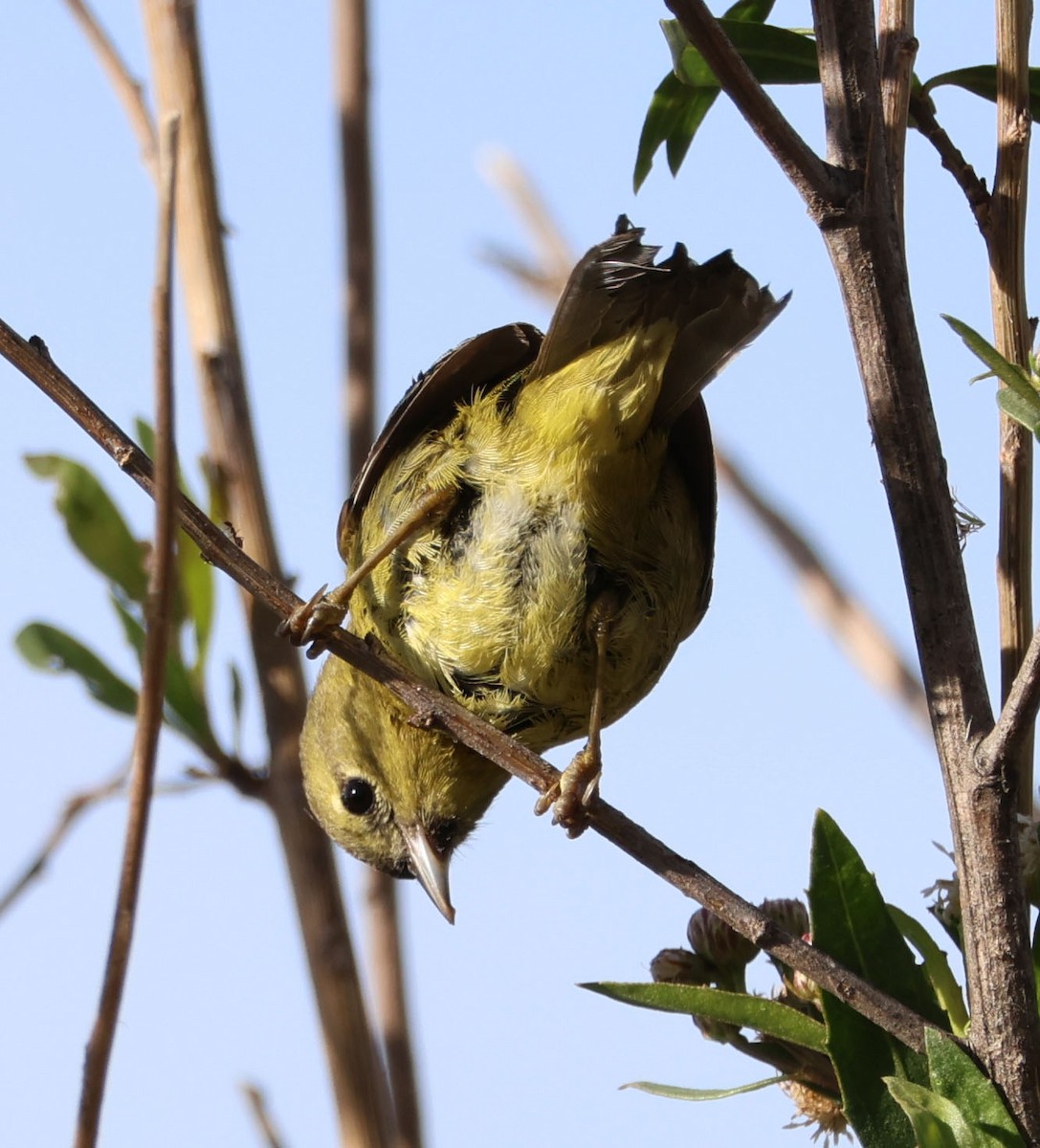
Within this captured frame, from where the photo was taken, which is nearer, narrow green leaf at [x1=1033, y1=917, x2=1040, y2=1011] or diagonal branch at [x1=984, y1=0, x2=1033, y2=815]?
narrow green leaf at [x1=1033, y1=917, x2=1040, y2=1011]

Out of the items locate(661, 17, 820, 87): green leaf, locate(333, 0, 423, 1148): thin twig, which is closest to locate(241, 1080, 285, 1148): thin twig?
locate(333, 0, 423, 1148): thin twig

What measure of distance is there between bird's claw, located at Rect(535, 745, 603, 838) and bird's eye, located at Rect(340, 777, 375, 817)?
77 centimetres

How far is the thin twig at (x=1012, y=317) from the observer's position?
2.01 metres

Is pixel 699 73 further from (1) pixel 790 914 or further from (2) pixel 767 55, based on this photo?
(1) pixel 790 914

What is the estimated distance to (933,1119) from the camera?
168cm

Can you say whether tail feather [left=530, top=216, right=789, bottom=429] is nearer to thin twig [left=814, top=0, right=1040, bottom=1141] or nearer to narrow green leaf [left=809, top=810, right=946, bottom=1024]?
thin twig [left=814, top=0, right=1040, bottom=1141]

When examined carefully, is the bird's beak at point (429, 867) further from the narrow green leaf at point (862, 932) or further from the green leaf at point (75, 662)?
the narrow green leaf at point (862, 932)

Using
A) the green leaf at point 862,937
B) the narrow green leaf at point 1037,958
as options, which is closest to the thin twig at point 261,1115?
the green leaf at point 862,937

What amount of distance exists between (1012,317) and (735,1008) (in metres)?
1.02

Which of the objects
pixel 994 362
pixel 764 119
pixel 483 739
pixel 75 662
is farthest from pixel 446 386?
pixel 994 362

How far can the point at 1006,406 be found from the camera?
178 cm

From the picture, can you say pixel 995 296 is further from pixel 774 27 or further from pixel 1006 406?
pixel 774 27

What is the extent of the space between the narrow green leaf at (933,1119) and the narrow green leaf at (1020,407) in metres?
0.79

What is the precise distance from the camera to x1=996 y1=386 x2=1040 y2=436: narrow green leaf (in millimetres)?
1774
